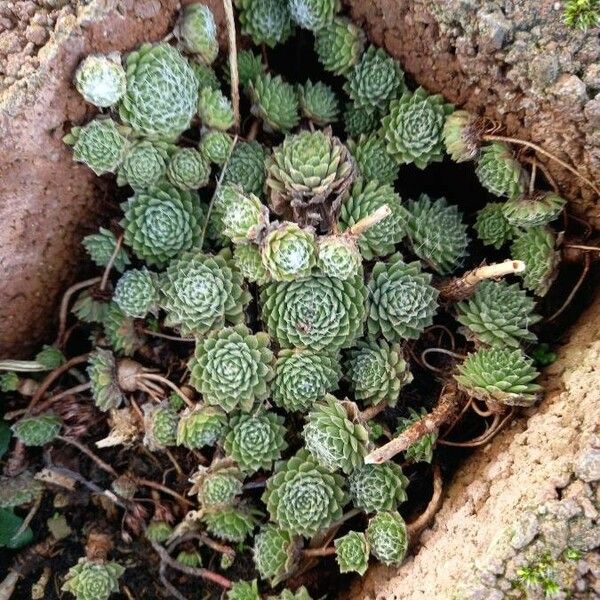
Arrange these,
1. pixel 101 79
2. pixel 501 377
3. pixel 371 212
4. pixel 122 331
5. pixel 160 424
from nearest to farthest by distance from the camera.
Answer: pixel 101 79
pixel 501 377
pixel 371 212
pixel 160 424
pixel 122 331

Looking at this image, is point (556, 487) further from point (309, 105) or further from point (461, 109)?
point (309, 105)

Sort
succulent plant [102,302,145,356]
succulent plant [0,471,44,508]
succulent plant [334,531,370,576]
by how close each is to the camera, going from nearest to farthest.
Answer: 1. succulent plant [334,531,370,576]
2. succulent plant [102,302,145,356]
3. succulent plant [0,471,44,508]

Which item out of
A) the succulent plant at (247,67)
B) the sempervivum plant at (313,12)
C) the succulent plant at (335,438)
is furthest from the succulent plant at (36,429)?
the sempervivum plant at (313,12)

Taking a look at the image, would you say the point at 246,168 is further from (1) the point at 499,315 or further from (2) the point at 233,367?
(1) the point at 499,315

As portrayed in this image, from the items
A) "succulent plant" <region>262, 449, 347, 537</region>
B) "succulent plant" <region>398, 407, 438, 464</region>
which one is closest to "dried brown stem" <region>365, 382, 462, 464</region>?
"succulent plant" <region>398, 407, 438, 464</region>

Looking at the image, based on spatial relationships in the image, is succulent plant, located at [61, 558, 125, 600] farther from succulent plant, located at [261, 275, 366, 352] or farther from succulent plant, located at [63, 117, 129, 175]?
succulent plant, located at [63, 117, 129, 175]

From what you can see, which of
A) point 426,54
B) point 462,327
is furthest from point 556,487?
point 426,54

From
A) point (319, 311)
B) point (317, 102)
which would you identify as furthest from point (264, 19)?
point (319, 311)
